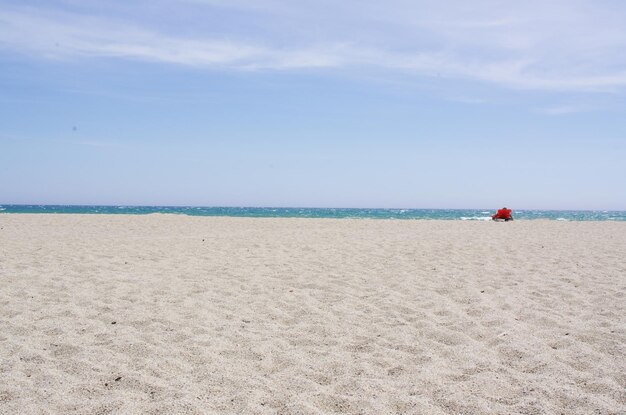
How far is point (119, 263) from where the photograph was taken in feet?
26.2

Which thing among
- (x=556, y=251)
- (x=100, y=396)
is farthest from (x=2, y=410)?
(x=556, y=251)

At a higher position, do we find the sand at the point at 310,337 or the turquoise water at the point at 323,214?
the turquoise water at the point at 323,214

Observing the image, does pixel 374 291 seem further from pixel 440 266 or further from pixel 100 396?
pixel 100 396

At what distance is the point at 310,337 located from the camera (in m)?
4.48

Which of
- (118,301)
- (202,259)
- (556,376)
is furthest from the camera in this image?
(202,259)

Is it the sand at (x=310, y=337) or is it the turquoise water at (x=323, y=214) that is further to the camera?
the turquoise water at (x=323, y=214)

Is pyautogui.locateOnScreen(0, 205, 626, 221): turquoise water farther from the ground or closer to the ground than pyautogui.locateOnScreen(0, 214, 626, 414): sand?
farther from the ground

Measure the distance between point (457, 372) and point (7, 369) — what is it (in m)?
3.25

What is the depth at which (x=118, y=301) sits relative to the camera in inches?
219

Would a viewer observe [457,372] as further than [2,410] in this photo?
Yes

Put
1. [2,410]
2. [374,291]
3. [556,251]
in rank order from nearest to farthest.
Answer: [2,410], [374,291], [556,251]

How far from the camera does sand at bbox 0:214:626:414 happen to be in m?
3.26

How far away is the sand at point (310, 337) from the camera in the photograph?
3.26 m

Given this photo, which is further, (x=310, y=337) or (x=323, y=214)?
(x=323, y=214)
